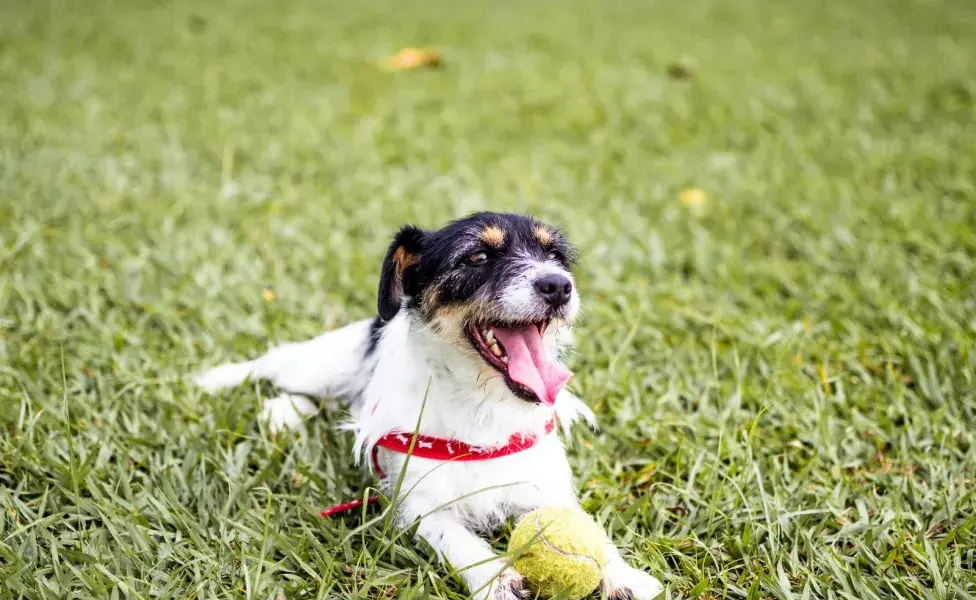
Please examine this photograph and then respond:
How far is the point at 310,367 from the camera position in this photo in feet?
10.7

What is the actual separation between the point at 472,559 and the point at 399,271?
996 mm

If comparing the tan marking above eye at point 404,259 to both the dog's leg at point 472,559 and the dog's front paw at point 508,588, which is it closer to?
the dog's leg at point 472,559

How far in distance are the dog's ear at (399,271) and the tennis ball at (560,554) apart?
85 cm

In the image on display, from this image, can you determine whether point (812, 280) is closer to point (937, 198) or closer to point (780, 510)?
point (937, 198)

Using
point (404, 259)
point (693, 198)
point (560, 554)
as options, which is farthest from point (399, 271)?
point (693, 198)

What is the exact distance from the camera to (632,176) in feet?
20.1

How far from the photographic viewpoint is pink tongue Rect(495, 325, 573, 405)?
2.47 m

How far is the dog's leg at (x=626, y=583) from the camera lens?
7.43ft

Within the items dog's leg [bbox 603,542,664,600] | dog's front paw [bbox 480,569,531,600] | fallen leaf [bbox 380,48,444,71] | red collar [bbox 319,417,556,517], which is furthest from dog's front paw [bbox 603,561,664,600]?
fallen leaf [bbox 380,48,444,71]

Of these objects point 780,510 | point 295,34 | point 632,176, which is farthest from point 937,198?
point 295,34

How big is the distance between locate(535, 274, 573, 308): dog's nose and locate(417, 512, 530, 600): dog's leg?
782 millimetres

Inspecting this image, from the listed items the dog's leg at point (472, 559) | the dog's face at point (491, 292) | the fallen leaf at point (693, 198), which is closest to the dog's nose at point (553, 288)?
the dog's face at point (491, 292)

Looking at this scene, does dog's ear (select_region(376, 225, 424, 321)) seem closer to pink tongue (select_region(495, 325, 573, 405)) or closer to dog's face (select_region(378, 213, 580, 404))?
dog's face (select_region(378, 213, 580, 404))

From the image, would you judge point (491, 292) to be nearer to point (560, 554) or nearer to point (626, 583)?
point (560, 554)
